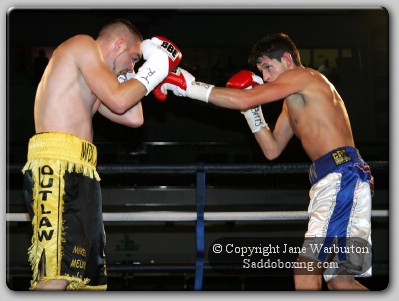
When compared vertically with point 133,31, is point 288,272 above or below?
below

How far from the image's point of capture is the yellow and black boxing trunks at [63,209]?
8.28 feet

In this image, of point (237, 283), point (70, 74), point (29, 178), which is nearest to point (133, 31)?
point (70, 74)

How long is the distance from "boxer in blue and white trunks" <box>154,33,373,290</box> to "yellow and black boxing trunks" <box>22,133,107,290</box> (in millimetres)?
848

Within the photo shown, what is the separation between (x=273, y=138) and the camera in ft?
11.3

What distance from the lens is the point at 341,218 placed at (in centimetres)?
289

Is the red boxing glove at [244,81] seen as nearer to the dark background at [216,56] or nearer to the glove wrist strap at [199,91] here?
the glove wrist strap at [199,91]

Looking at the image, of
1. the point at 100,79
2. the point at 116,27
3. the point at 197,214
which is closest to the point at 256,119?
the point at 197,214

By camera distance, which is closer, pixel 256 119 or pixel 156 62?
pixel 156 62

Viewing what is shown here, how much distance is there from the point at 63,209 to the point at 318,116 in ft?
4.30

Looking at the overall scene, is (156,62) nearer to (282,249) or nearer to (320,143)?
(320,143)

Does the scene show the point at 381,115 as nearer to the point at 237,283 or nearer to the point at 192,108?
the point at 192,108

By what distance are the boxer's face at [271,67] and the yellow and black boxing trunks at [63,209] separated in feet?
3.49

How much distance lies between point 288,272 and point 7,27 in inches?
87.0

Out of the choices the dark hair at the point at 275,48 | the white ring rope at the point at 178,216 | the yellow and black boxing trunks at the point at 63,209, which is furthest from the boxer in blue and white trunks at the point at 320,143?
the yellow and black boxing trunks at the point at 63,209
